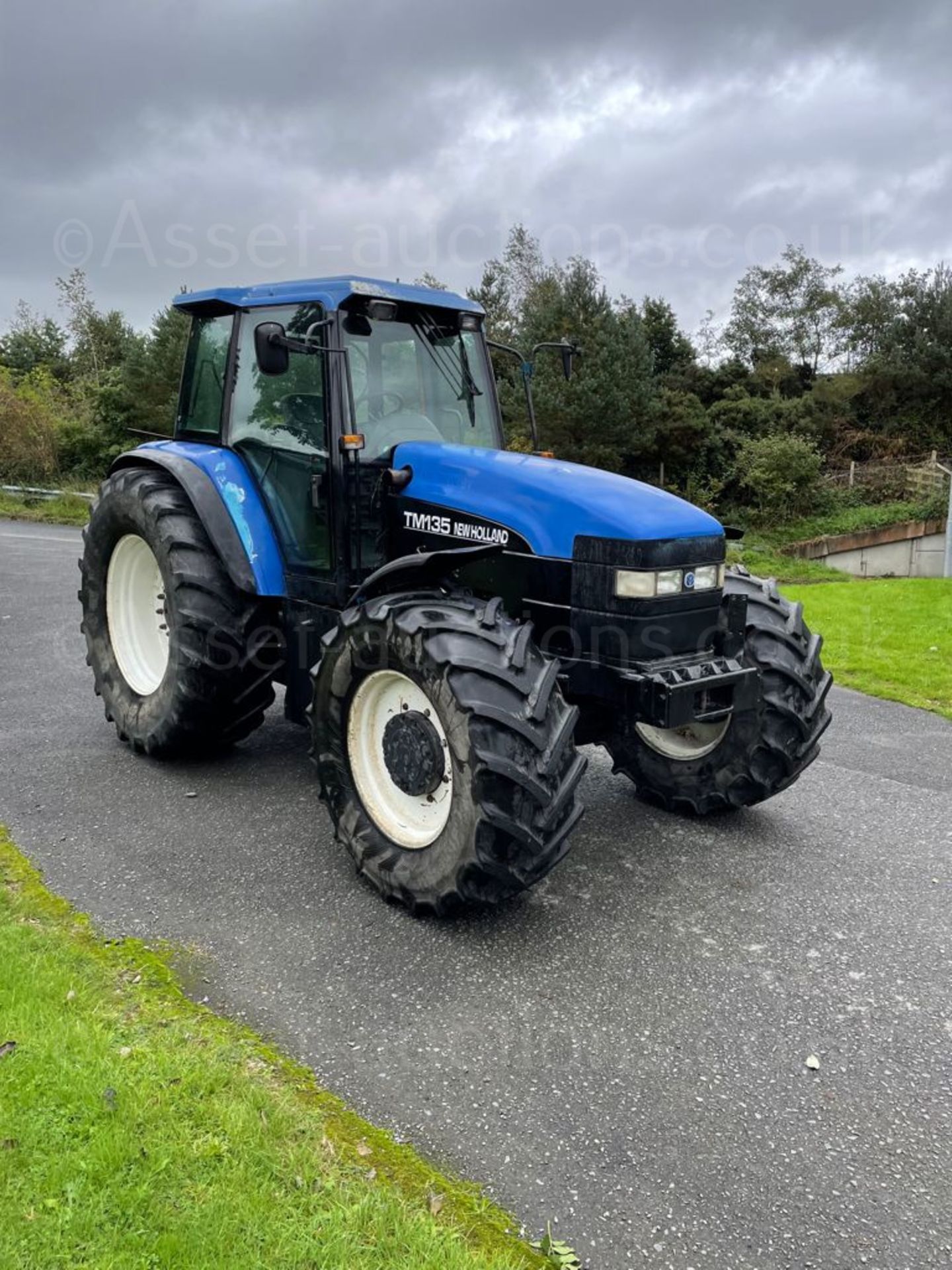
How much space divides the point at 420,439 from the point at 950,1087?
3129 mm

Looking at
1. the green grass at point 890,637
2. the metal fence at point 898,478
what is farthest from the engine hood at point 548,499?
the metal fence at point 898,478

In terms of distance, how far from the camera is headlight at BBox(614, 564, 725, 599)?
3.52 meters

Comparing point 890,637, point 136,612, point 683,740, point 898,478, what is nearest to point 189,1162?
point 683,740

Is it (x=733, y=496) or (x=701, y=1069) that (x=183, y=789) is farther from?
(x=733, y=496)

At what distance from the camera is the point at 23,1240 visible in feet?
6.52

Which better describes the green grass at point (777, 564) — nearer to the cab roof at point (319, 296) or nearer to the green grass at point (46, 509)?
the green grass at point (46, 509)

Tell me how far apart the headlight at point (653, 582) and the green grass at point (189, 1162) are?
6.46 ft

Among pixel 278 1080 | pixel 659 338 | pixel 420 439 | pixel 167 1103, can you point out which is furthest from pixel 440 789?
pixel 659 338

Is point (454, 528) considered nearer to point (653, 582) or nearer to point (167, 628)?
point (653, 582)

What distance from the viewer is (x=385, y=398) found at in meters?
4.26

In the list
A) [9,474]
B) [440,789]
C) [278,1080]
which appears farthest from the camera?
[9,474]

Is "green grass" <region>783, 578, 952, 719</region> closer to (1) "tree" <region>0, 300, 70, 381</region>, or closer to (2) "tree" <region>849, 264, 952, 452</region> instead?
(2) "tree" <region>849, 264, 952, 452</region>

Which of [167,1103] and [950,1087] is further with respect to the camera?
[950,1087]

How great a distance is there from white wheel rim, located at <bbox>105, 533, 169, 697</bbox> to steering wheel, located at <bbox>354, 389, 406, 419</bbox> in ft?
5.94
